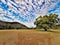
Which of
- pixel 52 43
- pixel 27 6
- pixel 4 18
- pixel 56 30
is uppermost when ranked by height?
pixel 27 6

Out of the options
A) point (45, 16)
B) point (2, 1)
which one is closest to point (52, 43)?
point (45, 16)

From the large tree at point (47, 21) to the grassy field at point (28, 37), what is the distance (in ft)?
0.41

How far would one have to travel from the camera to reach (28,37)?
10.2ft

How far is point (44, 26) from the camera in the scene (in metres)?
3.26

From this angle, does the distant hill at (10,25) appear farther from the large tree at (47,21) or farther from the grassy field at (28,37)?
the large tree at (47,21)

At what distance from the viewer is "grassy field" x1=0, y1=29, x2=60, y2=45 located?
3049 mm

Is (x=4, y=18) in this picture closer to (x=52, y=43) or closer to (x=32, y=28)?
(x=32, y=28)

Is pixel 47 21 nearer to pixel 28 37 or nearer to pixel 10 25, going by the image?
pixel 28 37

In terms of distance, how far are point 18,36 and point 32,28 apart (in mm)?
320

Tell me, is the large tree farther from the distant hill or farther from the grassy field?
the distant hill

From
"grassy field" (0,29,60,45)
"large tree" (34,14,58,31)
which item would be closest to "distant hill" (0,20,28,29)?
"grassy field" (0,29,60,45)

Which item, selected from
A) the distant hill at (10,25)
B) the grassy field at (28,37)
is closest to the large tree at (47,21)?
the grassy field at (28,37)

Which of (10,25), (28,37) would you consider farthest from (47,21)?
(10,25)

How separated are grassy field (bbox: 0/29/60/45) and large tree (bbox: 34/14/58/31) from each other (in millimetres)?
126
